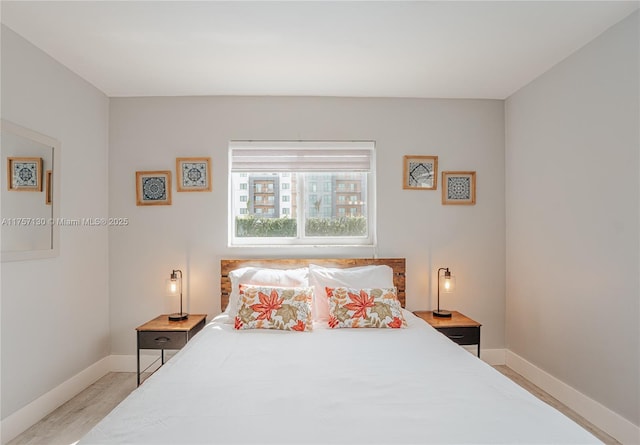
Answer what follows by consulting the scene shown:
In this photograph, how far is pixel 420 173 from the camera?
3674 millimetres

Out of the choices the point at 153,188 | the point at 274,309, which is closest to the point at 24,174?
the point at 153,188

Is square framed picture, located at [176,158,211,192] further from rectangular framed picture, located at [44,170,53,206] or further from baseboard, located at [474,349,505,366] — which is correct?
baseboard, located at [474,349,505,366]

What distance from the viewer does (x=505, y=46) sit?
265cm

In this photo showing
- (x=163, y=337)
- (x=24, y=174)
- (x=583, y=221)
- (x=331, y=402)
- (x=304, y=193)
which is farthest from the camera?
(x=304, y=193)

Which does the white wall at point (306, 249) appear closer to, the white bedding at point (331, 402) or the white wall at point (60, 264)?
the white wall at point (60, 264)

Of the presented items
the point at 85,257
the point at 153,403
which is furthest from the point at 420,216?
the point at 85,257

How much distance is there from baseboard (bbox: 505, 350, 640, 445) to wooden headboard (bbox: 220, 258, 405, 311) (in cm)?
129

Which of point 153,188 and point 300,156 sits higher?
point 300,156

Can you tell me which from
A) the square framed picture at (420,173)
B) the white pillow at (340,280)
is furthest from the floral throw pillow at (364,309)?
the square framed picture at (420,173)

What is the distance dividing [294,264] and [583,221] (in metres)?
2.26

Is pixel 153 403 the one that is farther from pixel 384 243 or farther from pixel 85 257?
pixel 384 243

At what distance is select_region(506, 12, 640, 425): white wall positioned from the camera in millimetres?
2318

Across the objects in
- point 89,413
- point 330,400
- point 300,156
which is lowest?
point 89,413

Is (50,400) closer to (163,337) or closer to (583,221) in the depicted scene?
(163,337)
